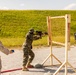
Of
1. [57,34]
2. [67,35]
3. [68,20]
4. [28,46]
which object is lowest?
[57,34]

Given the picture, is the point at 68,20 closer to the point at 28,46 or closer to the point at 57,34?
the point at 28,46

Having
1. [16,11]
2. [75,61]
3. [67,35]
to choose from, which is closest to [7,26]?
[16,11]

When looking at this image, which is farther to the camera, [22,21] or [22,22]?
[22,21]

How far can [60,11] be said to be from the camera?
50250 millimetres

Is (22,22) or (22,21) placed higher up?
(22,21)

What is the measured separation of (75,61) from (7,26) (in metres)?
27.0

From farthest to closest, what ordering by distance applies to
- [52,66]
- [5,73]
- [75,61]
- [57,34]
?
[57,34] → [75,61] → [52,66] → [5,73]

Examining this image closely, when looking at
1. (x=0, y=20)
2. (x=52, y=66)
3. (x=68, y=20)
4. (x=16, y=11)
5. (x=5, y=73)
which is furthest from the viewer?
(x=16, y=11)

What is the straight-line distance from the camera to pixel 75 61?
495 inches

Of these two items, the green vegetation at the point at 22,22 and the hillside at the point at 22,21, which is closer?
the green vegetation at the point at 22,22

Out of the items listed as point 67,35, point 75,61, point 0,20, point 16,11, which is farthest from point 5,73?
point 16,11

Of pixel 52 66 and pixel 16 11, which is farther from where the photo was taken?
pixel 16 11

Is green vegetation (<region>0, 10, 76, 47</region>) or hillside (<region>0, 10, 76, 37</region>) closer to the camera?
green vegetation (<region>0, 10, 76, 47</region>)

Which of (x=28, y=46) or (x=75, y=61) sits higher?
(x=28, y=46)
